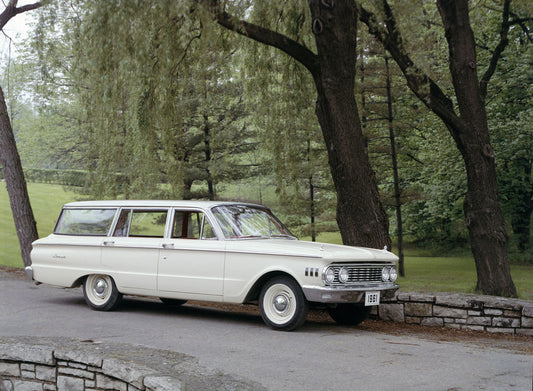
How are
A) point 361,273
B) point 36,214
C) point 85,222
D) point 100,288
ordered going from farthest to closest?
point 36,214 → point 85,222 → point 100,288 → point 361,273

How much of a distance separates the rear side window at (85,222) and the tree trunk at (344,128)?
409 cm

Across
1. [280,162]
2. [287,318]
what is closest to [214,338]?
[287,318]

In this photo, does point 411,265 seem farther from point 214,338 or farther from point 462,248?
point 214,338

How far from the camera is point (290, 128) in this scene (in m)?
13.6

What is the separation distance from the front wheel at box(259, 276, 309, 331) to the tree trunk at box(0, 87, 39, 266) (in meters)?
9.44

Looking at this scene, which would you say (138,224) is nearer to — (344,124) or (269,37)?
(344,124)

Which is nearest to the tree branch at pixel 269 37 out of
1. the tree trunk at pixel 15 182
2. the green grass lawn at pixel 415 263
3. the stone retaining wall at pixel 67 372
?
the stone retaining wall at pixel 67 372

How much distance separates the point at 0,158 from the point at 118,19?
756cm

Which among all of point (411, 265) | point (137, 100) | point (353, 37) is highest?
point (353, 37)

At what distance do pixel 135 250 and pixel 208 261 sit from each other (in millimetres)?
1518

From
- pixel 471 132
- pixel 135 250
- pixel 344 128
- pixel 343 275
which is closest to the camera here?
pixel 343 275

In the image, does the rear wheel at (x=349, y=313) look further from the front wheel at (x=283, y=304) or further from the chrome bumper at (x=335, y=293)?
the front wheel at (x=283, y=304)

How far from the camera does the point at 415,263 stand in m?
30.6

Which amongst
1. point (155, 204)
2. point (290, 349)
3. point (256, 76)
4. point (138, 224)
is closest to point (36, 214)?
point (256, 76)
